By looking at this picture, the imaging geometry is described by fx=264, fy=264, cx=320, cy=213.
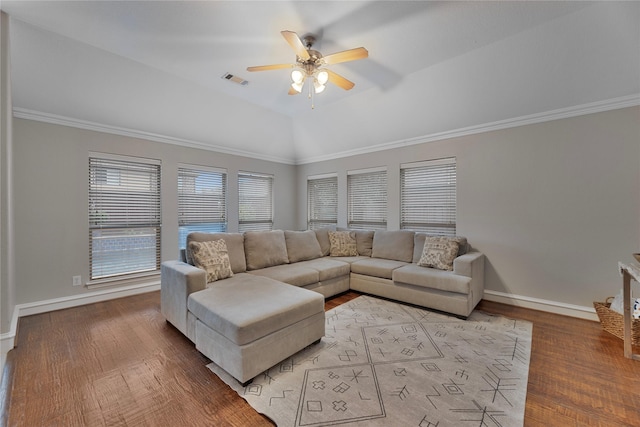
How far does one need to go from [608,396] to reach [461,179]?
2.86 metres

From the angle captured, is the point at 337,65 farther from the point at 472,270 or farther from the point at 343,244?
the point at 472,270

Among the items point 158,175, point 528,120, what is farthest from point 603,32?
point 158,175

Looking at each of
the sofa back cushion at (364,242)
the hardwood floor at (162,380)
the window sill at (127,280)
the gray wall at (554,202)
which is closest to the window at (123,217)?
the window sill at (127,280)

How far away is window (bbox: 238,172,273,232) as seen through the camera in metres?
5.50

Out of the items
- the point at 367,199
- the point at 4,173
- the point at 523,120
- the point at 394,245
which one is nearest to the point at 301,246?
the point at 394,245

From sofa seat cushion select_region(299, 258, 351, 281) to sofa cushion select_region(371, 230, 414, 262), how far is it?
68 cm

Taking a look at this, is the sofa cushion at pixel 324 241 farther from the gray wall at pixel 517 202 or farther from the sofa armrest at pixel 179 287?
the sofa armrest at pixel 179 287

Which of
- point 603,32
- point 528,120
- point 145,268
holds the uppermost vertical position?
point 603,32

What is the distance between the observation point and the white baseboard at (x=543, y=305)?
3132 mm

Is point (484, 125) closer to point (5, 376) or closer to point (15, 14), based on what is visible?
point (15, 14)

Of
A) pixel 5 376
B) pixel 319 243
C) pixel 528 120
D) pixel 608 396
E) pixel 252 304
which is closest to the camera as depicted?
pixel 608 396

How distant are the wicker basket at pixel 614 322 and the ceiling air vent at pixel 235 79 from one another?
16.1 feet

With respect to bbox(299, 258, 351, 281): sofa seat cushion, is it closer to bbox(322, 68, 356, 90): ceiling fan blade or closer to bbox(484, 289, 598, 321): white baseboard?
bbox(484, 289, 598, 321): white baseboard

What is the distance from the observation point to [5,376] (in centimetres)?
205
